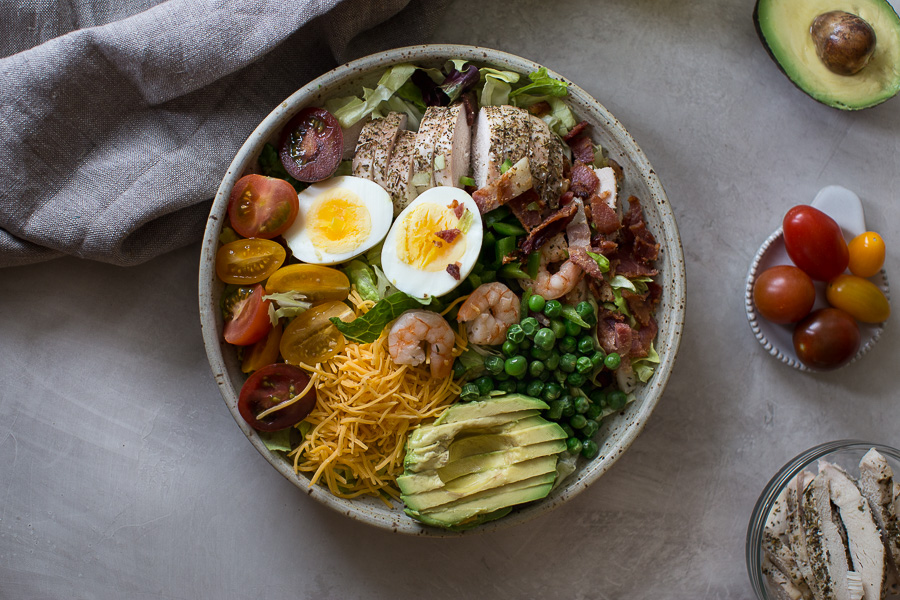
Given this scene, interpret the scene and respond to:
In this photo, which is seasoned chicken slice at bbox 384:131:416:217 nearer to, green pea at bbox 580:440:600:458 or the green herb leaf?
the green herb leaf

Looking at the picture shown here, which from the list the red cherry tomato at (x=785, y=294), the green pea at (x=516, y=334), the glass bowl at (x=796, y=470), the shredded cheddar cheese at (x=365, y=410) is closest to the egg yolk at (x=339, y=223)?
the shredded cheddar cheese at (x=365, y=410)

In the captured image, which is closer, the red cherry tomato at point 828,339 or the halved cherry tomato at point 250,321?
the halved cherry tomato at point 250,321

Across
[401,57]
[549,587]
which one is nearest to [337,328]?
[401,57]

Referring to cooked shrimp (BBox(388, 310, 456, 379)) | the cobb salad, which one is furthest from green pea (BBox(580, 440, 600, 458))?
cooked shrimp (BBox(388, 310, 456, 379))

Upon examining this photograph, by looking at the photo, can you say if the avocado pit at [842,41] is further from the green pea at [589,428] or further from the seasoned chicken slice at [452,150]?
the green pea at [589,428]

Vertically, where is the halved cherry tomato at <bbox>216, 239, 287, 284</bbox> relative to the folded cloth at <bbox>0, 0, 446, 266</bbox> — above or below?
below

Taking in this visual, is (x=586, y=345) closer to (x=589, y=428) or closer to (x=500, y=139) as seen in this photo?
(x=589, y=428)

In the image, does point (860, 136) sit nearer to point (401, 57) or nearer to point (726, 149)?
point (726, 149)
